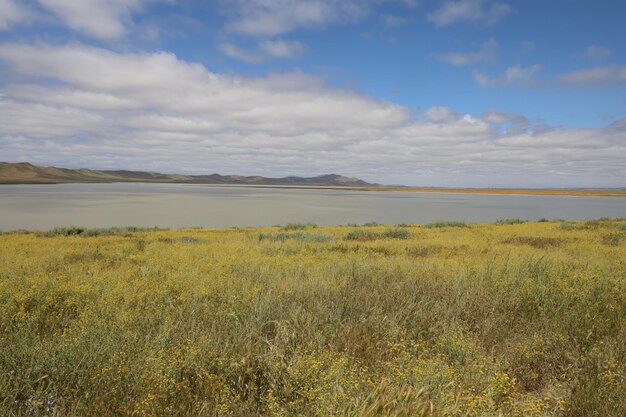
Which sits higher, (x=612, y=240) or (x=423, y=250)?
(x=612, y=240)

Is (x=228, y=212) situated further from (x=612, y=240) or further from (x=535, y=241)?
(x=612, y=240)

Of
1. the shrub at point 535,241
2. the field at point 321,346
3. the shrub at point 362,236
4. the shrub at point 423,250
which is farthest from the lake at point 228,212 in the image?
the field at point 321,346

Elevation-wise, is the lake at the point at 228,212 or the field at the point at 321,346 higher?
the field at the point at 321,346

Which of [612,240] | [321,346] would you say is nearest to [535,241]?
[612,240]

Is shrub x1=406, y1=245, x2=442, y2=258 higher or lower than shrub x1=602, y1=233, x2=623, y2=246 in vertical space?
lower

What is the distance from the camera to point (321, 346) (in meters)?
4.10

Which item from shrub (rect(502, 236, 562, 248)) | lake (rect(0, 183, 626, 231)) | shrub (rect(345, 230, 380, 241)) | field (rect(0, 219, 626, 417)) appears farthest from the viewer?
lake (rect(0, 183, 626, 231))

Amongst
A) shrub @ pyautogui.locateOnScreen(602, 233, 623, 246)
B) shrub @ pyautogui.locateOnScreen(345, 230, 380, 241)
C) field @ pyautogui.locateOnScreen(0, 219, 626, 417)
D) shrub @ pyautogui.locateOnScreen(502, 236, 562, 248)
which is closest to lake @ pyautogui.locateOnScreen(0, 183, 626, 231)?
shrub @ pyautogui.locateOnScreen(345, 230, 380, 241)

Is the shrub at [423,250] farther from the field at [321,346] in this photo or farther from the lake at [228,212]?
the lake at [228,212]

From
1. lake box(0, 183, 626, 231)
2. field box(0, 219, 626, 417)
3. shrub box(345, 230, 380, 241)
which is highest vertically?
field box(0, 219, 626, 417)

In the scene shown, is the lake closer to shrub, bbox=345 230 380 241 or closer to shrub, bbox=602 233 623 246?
shrub, bbox=345 230 380 241

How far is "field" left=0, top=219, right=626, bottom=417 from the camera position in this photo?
2.99 m

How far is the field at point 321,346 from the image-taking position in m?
2.99

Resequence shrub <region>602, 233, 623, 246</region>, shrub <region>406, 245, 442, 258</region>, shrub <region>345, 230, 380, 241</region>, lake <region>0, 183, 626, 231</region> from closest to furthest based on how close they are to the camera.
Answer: shrub <region>406, 245, 442, 258</region> < shrub <region>602, 233, 623, 246</region> < shrub <region>345, 230, 380, 241</region> < lake <region>0, 183, 626, 231</region>
